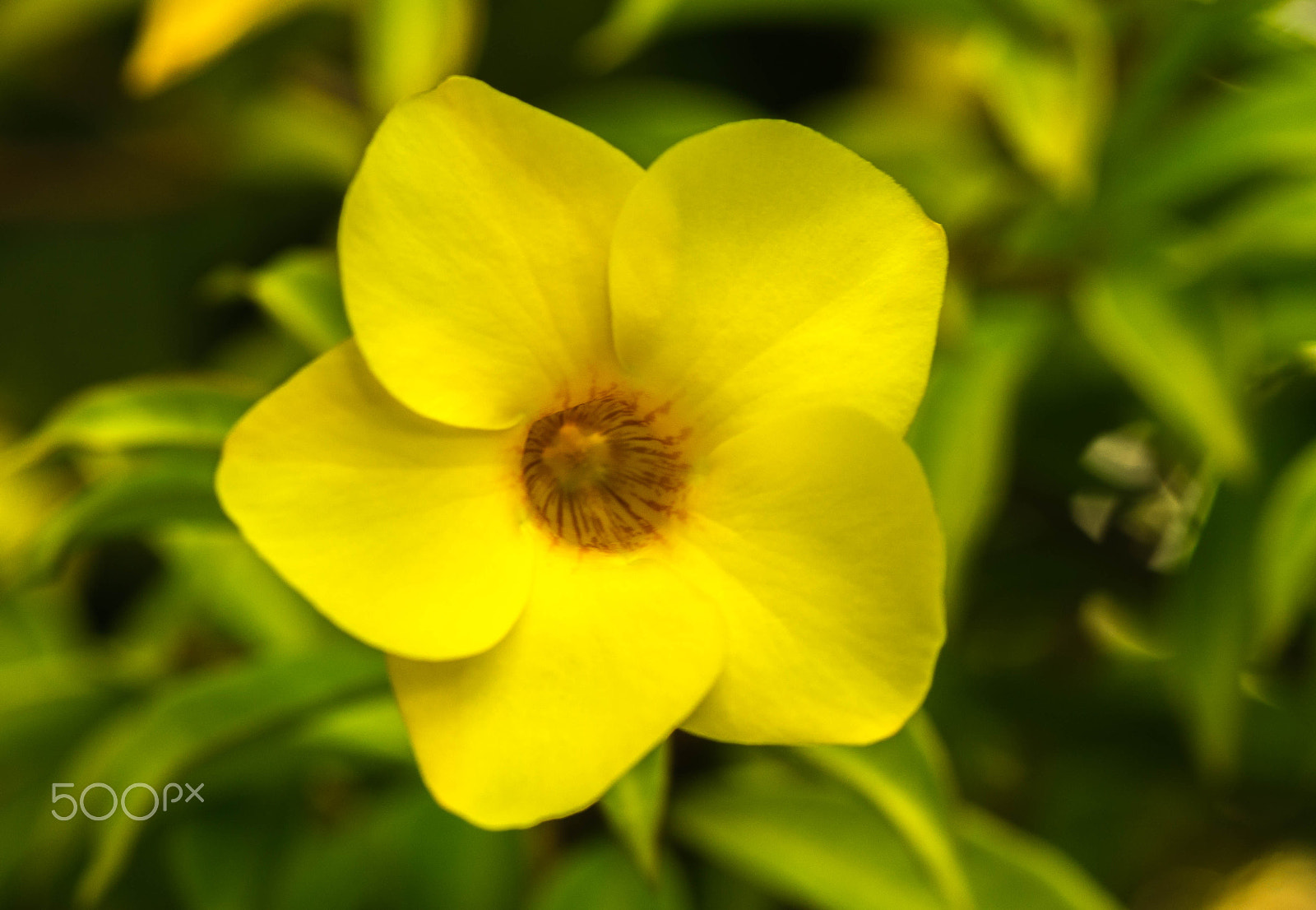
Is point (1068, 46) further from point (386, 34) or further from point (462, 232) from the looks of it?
point (462, 232)

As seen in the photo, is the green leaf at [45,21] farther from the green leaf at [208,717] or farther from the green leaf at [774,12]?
the green leaf at [208,717]

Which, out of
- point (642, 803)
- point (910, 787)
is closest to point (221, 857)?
point (642, 803)

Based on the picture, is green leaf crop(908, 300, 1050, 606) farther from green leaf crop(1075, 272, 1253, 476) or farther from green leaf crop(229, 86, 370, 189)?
green leaf crop(229, 86, 370, 189)

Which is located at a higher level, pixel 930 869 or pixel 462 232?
pixel 462 232

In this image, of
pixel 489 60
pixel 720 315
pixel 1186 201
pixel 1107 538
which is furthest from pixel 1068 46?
pixel 489 60

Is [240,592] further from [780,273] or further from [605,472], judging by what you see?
[780,273]

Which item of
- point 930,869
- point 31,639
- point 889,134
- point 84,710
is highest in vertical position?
point 889,134
